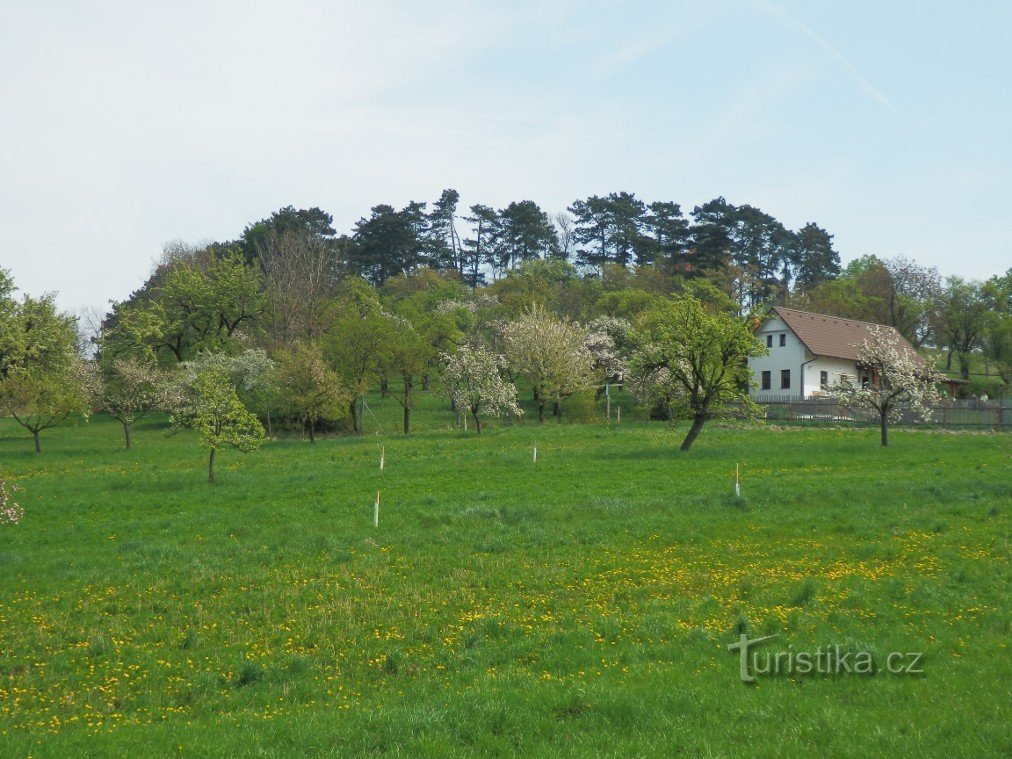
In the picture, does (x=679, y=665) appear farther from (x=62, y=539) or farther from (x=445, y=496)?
(x=62, y=539)

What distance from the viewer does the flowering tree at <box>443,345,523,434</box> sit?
47094 millimetres

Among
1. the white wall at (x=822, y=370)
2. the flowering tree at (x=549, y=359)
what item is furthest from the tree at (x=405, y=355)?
the white wall at (x=822, y=370)

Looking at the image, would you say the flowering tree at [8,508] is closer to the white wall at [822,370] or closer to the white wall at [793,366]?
the white wall at [793,366]

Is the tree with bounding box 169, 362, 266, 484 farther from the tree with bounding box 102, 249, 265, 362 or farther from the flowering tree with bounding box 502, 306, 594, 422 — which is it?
the tree with bounding box 102, 249, 265, 362

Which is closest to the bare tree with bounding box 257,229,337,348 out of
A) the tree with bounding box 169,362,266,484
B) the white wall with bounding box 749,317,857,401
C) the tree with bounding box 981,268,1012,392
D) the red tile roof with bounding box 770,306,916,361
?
the tree with bounding box 169,362,266,484

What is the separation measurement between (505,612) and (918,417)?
42.6 meters

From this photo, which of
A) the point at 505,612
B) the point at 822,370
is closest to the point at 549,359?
the point at 822,370

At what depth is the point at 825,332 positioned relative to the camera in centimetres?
6544

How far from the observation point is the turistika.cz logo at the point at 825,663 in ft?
30.1

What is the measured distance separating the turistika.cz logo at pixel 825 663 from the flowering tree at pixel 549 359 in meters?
43.7

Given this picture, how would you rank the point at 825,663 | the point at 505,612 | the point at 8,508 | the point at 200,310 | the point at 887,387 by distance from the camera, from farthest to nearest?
the point at 200,310
the point at 887,387
the point at 8,508
the point at 505,612
the point at 825,663

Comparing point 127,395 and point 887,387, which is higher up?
point 887,387

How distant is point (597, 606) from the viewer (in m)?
12.6

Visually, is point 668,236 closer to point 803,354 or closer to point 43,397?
point 803,354
